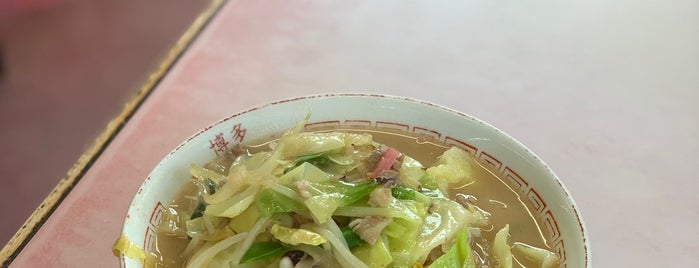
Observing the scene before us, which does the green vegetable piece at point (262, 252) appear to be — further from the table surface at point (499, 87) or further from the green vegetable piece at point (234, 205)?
the table surface at point (499, 87)

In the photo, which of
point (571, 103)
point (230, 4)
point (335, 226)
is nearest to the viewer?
point (335, 226)

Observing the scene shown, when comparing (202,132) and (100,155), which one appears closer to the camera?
(202,132)

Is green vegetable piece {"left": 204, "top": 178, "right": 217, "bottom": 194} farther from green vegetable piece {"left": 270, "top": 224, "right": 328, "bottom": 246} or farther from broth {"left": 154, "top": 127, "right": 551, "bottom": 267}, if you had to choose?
green vegetable piece {"left": 270, "top": 224, "right": 328, "bottom": 246}

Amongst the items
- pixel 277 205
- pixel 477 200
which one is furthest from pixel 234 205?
pixel 477 200

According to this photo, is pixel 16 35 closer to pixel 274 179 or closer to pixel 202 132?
pixel 202 132

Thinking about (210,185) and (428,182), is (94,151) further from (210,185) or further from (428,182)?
(428,182)

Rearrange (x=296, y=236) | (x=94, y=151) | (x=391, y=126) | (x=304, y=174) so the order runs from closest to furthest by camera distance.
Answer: (x=296, y=236) < (x=304, y=174) < (x=391, y=126) < (x=94, y=151)

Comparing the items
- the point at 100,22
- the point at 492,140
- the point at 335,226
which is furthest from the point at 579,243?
the point at 100,22
